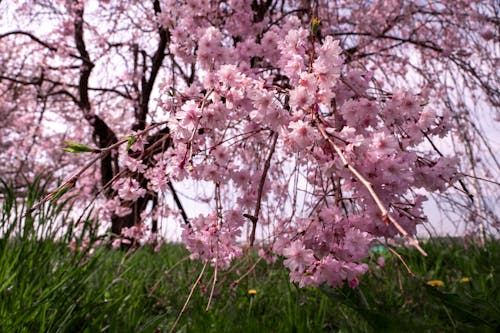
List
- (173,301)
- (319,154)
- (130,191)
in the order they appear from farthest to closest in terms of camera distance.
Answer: (173,301)
(130,191)
(319,154)

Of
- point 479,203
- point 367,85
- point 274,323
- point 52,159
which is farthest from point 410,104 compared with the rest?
point 52,159

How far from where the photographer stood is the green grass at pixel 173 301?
1.51m

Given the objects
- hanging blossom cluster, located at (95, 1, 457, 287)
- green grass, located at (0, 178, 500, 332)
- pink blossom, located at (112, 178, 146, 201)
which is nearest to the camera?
hanging blossom cluster, located at (95, 1, 457, 287)

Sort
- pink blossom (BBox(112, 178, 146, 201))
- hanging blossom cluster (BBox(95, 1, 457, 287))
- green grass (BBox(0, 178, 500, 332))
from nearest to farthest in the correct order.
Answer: hanging blossom cluster (BBox(95, 1, 457, 287))
green grass (BBox(0, 178, 500, 332))
pink blossom (BBox(112, 178, 146, 201))

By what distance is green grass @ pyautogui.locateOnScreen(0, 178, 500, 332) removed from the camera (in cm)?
151

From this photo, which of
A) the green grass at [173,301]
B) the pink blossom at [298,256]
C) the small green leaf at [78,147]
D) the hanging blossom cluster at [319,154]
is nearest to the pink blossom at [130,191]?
the hanging blossom cluster at [319,154]

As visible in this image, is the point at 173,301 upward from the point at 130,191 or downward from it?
downward

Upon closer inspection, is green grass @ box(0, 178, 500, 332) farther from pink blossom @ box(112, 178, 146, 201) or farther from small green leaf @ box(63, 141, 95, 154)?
pink blossom @ box(112, 178, 146, 201)

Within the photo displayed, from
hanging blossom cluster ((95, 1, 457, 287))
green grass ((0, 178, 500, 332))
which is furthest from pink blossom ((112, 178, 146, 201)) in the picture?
green grass ((0, 178, 500, 332))

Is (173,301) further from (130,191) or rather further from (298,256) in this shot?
(298,256)

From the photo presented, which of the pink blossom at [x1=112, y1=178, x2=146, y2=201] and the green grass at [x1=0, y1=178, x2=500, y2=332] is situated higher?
the pink blossom at [x1=112, y1=178, x2=146, y2=201]

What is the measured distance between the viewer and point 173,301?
9.21ft

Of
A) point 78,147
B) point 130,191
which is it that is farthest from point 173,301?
point 78,147

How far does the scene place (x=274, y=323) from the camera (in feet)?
7.47
